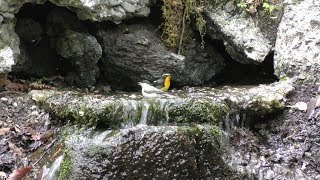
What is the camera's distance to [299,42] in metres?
6.13

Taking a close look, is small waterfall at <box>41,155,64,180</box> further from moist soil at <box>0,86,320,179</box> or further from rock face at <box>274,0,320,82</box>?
rock face at <box>274,0,320,82</box>

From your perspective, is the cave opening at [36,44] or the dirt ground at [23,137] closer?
the dirt ground at [23,137]

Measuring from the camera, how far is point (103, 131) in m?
4.70

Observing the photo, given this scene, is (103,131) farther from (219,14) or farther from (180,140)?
(219,14)

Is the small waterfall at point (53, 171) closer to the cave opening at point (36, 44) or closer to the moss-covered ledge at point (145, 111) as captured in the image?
the moss-covered ledge at point (145, 111)

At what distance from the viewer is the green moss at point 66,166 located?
4.18 m

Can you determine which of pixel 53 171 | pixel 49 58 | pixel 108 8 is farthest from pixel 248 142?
pixel 49 58

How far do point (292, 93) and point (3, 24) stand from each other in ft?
13.9

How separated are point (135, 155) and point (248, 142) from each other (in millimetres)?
1659

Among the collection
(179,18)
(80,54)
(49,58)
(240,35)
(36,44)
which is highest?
(179,18)

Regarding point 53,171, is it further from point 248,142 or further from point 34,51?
point 34,51

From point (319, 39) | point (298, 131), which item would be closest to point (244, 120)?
point (298, 131)

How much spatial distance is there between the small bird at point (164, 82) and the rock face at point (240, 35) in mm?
1222

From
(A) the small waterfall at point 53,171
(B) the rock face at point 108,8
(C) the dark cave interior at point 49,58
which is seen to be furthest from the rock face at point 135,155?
(C) the dark cave interior at point 49,58
